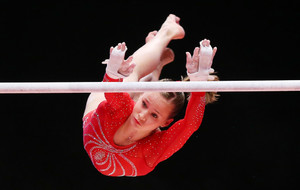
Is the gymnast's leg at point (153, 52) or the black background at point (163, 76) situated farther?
the black background at point (163, 76)

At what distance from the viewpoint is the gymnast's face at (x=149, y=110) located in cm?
164

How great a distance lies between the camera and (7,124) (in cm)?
250

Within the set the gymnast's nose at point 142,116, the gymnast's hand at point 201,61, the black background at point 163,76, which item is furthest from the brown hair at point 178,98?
the black background at point 163,76

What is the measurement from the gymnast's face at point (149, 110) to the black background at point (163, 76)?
0.83 m

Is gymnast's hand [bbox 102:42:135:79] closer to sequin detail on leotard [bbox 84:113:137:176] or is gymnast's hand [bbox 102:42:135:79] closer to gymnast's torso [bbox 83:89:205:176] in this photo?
gymnast's torso [bbox 83:89:205:176]

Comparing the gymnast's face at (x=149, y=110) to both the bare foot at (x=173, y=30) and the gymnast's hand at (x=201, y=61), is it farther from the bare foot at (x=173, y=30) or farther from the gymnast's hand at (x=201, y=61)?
the bare foot at (x=173, y=30)

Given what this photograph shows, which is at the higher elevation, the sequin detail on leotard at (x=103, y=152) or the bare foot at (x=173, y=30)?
the bare foot at (x=173, y=30)

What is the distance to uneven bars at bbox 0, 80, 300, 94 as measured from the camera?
4.19ft

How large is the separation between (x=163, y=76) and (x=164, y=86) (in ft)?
3.92

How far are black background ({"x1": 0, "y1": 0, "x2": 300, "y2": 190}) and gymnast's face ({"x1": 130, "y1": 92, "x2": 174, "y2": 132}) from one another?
0.83 meters

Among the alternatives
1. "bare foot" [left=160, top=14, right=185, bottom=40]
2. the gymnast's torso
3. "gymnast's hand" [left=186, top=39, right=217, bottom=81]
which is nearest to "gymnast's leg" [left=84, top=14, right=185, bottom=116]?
"bare foot" [left=160, top=14, right=185, bottom=40]

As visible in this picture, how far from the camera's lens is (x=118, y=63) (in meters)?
1.39

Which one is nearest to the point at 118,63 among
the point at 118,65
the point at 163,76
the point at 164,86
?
the point at 118,65

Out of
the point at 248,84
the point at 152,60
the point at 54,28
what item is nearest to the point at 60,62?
the point at 54,28
